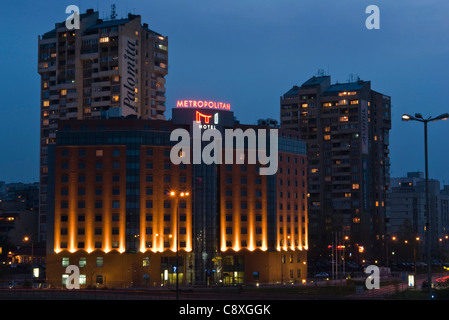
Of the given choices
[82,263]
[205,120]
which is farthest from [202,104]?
[82,263]

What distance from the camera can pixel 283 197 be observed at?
153875 mm

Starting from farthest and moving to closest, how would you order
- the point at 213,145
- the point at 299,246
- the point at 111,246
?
the point at 299,246 < the point at 213,145 < the point at 111,246

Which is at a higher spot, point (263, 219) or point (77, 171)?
point (77, 171)

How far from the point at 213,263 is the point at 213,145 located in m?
23.8

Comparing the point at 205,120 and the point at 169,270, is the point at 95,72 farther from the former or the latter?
the point at 169,270

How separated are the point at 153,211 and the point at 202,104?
23791 millimetres

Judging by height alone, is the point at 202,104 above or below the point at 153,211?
above

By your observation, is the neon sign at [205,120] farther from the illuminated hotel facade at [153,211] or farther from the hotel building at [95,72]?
the hotel building at [95,72]

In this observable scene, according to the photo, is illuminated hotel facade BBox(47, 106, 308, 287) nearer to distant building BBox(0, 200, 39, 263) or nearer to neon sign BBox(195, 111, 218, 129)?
neon sign BBox(195, 111, 218, 129)

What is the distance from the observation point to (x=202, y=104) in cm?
14500
